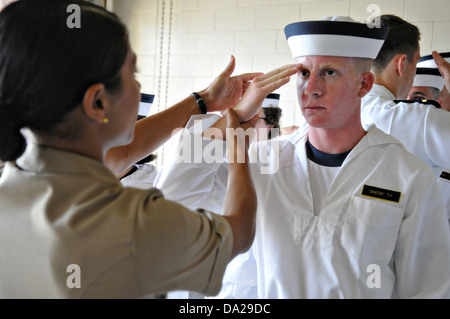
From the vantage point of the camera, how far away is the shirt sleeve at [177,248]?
94cm

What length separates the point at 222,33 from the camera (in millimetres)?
4566

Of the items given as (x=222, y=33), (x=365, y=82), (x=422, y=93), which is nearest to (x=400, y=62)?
(x=422, y=93)

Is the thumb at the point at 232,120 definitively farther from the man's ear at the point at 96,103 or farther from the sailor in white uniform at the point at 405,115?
the sailor in white uniform at the point at 405,115

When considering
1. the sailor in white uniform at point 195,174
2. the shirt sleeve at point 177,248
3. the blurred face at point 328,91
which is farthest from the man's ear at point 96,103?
the blurred face at point 328,91

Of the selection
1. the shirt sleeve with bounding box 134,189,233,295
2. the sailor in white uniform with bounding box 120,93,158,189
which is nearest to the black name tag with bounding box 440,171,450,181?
the sailor in white uniform with bounding box 120,93,158,189

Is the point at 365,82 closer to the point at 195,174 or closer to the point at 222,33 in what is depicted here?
the point at 195,174

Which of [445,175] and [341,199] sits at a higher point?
[341,199]

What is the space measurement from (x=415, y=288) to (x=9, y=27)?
1312 millimetres

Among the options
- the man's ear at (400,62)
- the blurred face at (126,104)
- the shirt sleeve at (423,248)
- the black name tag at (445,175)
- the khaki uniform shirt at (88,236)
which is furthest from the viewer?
the black name tag at (445,175)

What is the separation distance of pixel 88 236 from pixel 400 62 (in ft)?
7.00

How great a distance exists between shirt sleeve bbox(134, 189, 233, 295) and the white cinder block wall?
Result: 3275 mm

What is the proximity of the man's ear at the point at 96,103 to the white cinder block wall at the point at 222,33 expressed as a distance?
329 cm
